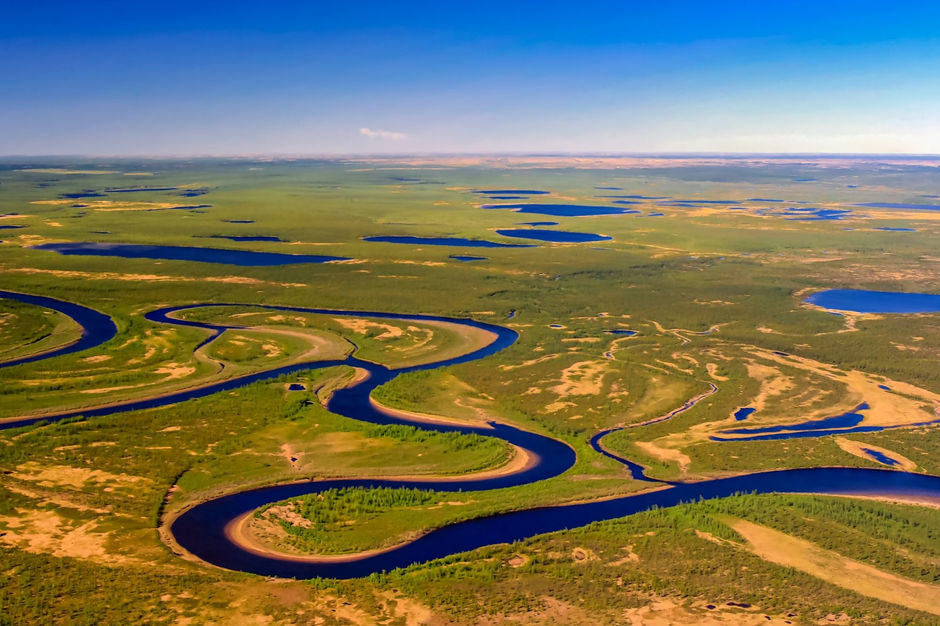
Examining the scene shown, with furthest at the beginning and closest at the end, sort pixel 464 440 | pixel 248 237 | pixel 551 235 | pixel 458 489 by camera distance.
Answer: pixel 551 235 < pixel 248 237 < pixel 464 440 < pixel 458 489

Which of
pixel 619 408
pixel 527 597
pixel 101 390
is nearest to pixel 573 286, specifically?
pixel 619 408

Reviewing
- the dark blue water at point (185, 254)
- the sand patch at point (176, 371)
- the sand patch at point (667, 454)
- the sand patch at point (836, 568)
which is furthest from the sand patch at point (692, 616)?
the dark blue water at point (185, 254)

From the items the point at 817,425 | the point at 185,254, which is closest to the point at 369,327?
the point at 817,425

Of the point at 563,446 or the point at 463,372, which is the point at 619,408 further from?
the point at 463,372

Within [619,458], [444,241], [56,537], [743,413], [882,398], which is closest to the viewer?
[56,537]

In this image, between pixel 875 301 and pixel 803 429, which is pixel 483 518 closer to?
pixel 803 429

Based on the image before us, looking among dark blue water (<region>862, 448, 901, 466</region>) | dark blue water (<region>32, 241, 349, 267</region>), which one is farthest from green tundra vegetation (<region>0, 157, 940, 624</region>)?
dark blue water (<region>32, 241, 349, 267</region>)
